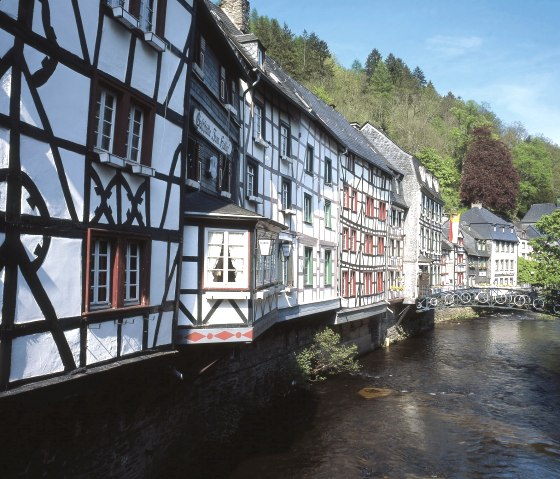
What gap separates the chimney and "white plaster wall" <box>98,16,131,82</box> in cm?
1351

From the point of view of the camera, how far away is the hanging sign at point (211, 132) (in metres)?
11.5

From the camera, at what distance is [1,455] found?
6.81 m

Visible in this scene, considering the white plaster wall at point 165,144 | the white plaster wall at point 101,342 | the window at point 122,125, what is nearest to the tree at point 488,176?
the white plaster wall at point 165,144

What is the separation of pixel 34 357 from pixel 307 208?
15.1 meters

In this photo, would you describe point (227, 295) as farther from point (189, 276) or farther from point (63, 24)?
point (63, 24)

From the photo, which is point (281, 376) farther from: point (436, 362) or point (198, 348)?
point (436, 362)

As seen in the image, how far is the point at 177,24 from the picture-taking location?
9914 millimetres

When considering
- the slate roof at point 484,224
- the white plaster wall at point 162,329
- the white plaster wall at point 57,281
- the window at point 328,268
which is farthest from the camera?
the slate roof at point 484,224

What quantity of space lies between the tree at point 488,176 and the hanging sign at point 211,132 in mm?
60585

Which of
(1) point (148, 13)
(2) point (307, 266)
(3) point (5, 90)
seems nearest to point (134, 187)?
(3) point (5, 90)

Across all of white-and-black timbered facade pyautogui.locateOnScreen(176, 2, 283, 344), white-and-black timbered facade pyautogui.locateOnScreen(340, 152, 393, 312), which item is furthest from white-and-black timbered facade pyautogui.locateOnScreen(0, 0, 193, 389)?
white-and-black timbered facade pyautogui.locateOnScreen(340, 152, 393, 312)

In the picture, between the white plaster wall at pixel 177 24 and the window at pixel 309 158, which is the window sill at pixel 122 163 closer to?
the white plaster wall at pixel 177 24

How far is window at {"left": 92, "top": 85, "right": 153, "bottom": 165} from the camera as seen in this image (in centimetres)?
809

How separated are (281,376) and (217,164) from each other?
8.99 meters
